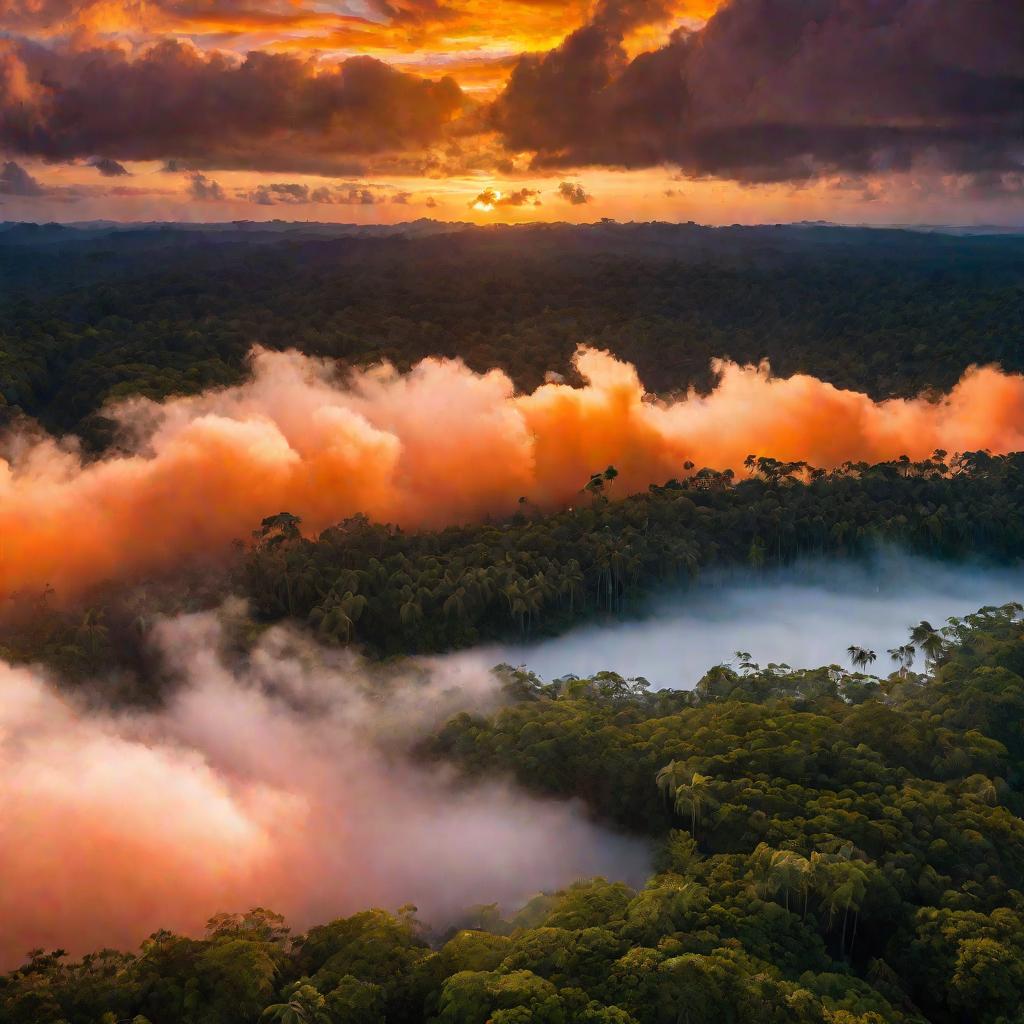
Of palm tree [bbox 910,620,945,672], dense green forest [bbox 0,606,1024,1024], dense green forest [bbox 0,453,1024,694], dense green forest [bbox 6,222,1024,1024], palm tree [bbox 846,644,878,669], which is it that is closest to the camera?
dense green forest [bbox 0,606,1024,1024]

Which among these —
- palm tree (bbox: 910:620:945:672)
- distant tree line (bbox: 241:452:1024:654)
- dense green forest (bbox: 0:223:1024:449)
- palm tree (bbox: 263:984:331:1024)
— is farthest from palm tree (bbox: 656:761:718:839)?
dense green forest (bbox: 0:223:1024:449)

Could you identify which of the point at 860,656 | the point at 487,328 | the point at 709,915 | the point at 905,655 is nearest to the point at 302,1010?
the point at 709,915

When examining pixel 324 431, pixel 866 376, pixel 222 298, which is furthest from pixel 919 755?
pixel 222 298

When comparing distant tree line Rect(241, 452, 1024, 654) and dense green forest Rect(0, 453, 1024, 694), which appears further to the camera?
distant tree line Rect(241, 452, 1024, 654)

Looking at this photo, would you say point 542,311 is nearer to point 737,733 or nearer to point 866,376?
point 866,376

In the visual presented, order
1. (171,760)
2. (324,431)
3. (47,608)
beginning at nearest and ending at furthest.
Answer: (171,760) < (47,608) < (324,431)

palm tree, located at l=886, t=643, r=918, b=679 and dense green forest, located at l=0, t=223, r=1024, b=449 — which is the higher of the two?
dense green forest, located at l=0, t=223, r=1024, b=449

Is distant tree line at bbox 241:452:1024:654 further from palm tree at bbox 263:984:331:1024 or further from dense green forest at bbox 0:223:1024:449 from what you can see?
dense green forest at bbox 0:223:1024:449

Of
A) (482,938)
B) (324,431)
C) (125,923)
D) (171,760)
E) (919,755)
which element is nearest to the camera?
(482,938)

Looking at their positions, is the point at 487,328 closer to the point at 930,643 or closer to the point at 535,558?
the point at 535,558
